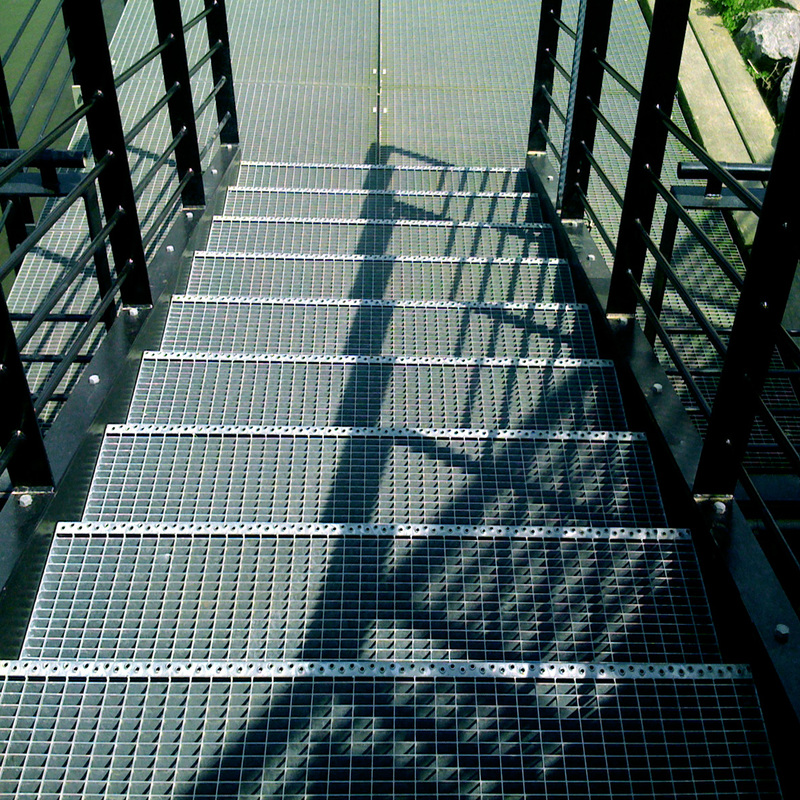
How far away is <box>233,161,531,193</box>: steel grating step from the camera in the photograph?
4691 mm

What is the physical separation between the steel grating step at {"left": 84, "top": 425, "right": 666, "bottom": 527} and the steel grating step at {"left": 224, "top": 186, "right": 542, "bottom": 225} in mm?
1973

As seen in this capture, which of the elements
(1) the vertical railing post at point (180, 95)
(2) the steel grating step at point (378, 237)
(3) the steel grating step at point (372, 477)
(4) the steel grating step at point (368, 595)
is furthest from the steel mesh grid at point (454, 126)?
(4) the steel grating step at point (368, 595)

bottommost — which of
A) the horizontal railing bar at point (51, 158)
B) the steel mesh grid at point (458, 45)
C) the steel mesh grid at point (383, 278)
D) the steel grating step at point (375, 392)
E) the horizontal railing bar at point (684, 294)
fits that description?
the steel mesh grid at point (458, 45)

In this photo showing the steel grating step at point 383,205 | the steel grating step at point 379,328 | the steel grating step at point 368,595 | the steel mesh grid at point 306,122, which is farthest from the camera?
the steel mesh grid at point 306,122

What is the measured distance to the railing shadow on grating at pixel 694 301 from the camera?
68.0 inches

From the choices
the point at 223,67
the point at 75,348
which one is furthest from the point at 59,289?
the point at 223,67

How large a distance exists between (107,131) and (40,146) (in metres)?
0.50

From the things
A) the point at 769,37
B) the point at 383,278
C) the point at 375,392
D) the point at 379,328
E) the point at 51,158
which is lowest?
the point at 769,37

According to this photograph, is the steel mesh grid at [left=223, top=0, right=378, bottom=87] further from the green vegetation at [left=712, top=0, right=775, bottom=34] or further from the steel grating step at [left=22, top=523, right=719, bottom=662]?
the steel grating step at [left=22, top=523, right=719, bottom=662]

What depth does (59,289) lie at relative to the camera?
7.30 feet

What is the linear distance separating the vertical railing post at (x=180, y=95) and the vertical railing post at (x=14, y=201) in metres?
0.65

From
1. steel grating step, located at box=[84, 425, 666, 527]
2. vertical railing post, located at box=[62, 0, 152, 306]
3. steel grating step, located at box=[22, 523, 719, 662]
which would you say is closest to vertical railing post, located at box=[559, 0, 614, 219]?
steel grating step, located at box=[84, 425, 666, 527]

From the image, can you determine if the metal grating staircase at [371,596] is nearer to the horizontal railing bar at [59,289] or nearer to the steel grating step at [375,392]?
the steel grating step at [375,392]

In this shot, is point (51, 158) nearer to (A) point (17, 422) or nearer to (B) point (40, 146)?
(B) point (40, 146)
